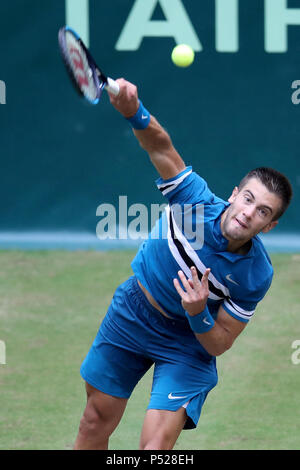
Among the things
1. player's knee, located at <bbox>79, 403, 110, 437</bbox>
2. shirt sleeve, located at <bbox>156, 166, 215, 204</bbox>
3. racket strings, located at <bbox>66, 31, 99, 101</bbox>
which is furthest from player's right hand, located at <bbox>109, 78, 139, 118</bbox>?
player's knee, located at <bbox>79, 403, 110, 437</bbox>

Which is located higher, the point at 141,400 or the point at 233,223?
the point at 233,223

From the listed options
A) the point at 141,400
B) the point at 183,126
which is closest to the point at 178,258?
the point at 141,400

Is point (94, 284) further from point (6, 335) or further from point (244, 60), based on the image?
point (244, 60)

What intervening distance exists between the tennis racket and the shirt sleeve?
1.58ft

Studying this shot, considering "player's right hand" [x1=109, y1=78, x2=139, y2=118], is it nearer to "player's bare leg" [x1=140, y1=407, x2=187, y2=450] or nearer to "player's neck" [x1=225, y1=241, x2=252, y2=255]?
"player's neck" [x1=225, y1=241, x2=252, y2=255]

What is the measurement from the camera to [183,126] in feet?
30.9

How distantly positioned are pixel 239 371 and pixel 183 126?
139 inches

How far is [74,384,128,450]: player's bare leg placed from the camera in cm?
453

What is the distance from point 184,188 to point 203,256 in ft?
1.09

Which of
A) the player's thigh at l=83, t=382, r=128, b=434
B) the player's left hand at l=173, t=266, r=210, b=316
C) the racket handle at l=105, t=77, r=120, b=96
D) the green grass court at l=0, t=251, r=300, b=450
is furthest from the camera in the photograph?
the green grass court at l=0, t=251, r=300, b=450

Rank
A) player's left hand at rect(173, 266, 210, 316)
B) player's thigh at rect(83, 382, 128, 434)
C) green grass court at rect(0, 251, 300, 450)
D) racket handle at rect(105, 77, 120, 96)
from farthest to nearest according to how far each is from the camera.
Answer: green grass court at rect(0, 251, 300, 450) → player's thigh at rect(83, 382, 128, 434) → player's left hand at rect(173, 266, 210, 316) → racket handle at rect(105, 77, 120, 96)

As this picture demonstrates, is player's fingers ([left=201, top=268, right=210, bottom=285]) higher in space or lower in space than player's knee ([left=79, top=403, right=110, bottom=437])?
higher

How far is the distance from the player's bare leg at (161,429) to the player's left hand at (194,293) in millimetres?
513
